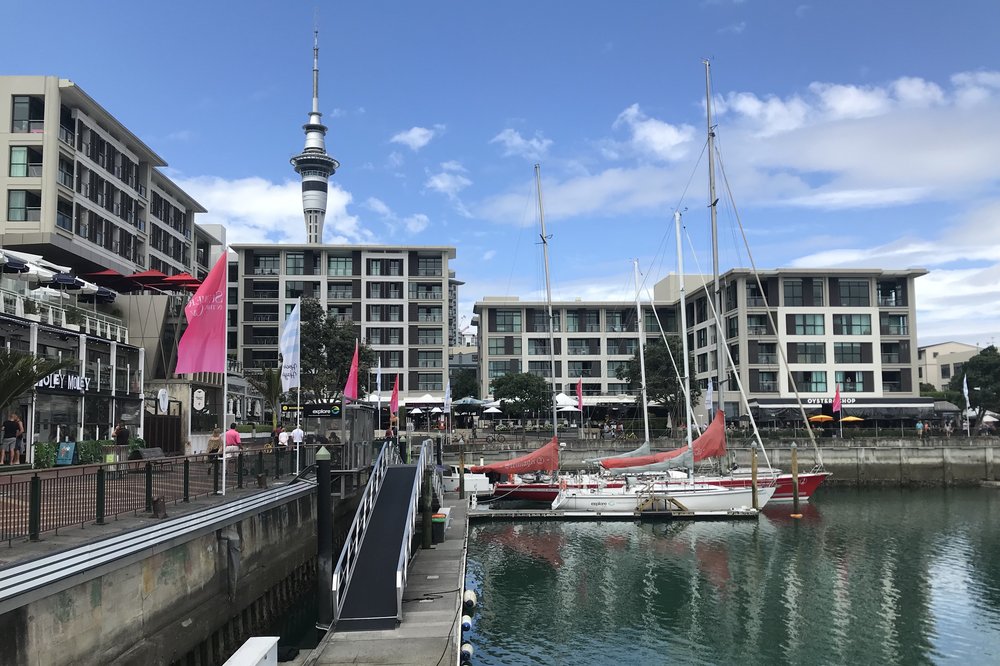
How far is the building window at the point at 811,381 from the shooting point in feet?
262

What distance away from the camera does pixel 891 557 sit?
32.4 metres

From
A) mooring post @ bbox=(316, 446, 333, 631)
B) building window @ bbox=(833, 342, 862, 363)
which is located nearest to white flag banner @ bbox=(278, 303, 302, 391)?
mooring post @ bbox=(316, 446, 333, 631)

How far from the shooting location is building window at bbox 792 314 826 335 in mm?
80812

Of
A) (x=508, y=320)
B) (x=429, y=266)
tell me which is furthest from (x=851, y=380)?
(x=429, y=266)

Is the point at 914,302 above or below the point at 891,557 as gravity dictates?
above

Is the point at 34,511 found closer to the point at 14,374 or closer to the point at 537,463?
the point at 14,374

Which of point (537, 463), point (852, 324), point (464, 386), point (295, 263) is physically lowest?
point (537, 463)

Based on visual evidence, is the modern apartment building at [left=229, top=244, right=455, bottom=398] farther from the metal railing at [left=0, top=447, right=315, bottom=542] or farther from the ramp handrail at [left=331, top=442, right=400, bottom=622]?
the metal railing at [left=0, top=447, right=315, bottom=542]

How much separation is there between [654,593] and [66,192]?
154 ft

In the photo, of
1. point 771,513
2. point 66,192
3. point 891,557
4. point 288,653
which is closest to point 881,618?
point 891,557

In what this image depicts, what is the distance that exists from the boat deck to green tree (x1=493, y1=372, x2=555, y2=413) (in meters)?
34.3

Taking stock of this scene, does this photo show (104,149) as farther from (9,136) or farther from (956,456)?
(956,456)

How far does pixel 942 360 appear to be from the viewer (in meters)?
130

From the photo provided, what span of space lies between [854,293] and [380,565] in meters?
75.5
